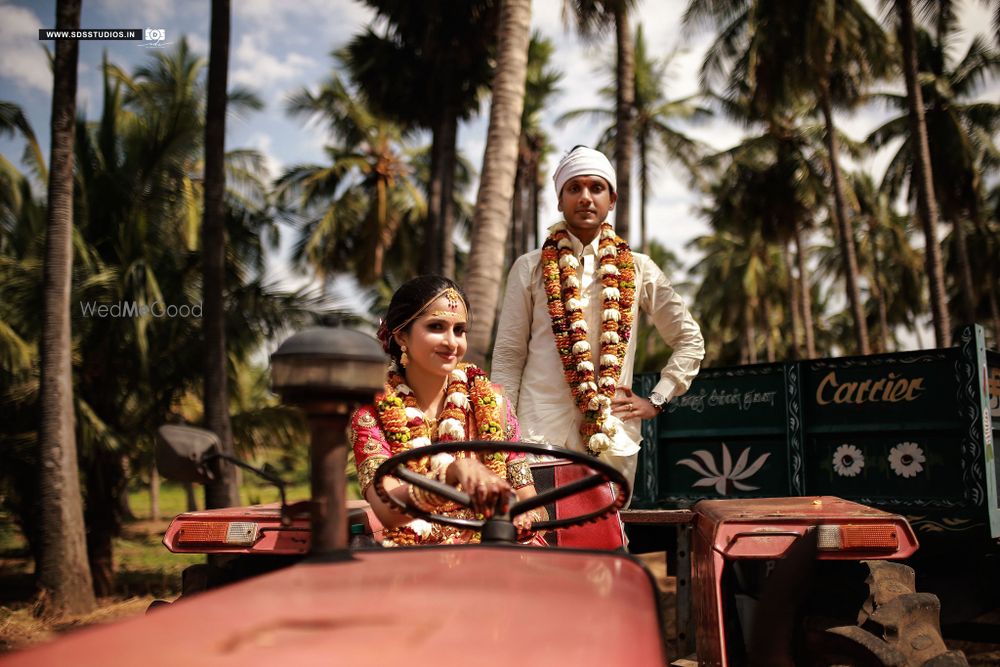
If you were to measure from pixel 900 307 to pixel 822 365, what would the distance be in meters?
41.9

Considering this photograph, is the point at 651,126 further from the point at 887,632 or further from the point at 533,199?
the point at 887,632

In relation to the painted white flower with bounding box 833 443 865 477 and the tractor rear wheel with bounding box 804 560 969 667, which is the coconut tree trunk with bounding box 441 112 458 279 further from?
the tractor rear wheel with bounding box 804 560 969 667

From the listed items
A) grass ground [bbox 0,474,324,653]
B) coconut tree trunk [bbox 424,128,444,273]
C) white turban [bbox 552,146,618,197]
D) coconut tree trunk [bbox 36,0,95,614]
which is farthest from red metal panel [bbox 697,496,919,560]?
coconut tree trunk [bbox 424,128,444,273]

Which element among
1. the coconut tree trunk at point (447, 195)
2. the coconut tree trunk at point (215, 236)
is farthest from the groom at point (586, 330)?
the coconut tree trunk at point (447, 195)

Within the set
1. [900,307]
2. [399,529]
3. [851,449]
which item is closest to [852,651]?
[399,529]

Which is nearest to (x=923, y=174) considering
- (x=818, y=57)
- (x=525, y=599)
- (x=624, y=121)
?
(x=818, y=57)

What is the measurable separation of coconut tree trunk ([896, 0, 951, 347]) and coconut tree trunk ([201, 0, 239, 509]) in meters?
12.8

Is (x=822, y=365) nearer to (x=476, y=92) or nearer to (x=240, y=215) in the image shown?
(x=240, y=215)

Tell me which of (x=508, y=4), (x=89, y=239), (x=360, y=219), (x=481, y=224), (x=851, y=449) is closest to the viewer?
(x=851, y=449)

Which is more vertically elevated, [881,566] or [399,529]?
[399,529]

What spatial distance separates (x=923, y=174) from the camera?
15344 mm

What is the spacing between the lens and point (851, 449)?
545 cm

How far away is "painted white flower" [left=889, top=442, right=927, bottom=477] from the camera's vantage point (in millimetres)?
5023

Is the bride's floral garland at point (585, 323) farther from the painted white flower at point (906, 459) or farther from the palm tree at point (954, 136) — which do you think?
the palm tree at point (954, 136)
